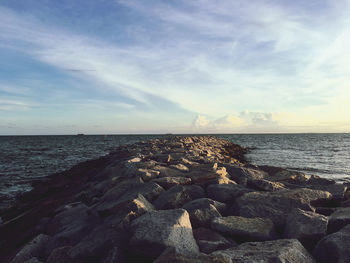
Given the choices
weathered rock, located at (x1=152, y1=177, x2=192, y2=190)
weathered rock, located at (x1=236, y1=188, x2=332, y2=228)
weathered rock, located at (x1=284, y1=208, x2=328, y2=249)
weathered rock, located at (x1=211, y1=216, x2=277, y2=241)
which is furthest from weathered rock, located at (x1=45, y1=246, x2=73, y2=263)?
weathered rock, located at (x1=284, y1=208, x2=328, y2=249)

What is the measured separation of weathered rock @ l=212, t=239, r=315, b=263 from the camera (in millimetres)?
1969

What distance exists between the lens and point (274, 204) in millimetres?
3340

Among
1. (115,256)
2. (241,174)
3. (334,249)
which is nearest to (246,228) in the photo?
(334,249)

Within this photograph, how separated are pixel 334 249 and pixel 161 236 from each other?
5.09 feet

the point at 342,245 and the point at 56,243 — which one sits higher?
the point at 342,245

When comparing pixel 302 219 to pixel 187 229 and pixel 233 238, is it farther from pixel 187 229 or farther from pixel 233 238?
pixel 187 229

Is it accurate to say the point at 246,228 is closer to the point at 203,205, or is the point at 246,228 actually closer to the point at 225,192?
the point at 203,205

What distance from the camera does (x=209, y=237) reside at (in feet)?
8.64

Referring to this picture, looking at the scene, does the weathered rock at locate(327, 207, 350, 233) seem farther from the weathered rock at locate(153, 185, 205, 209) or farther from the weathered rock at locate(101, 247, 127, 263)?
the weathered rock at locate(101, 247, 127, 263)

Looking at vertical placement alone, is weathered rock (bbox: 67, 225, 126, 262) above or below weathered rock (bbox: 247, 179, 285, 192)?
below

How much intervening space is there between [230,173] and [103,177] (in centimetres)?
438

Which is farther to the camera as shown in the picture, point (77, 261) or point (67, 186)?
point (67, 186)

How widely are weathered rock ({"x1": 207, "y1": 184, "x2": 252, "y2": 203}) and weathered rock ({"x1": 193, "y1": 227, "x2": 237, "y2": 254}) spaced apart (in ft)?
4.01

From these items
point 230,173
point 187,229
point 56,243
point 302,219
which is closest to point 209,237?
point 187,229
